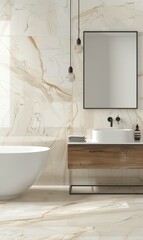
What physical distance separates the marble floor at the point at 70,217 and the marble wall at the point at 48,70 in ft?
2.66

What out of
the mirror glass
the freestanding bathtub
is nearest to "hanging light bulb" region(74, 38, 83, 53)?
the mirror glass

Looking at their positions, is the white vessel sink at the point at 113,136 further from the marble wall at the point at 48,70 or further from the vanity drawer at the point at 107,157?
the marble wall at the point at 48,70

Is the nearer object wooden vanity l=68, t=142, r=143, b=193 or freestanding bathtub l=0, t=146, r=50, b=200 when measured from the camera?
freestanding bathtub l=0, t=146, r=50, b=200

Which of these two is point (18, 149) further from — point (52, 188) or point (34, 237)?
point (34, 237)

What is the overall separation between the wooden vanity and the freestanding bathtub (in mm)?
358

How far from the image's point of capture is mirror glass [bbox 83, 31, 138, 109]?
5.16 meters

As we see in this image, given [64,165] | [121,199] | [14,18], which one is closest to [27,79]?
[14,18]

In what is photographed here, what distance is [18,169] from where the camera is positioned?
14.0 ft

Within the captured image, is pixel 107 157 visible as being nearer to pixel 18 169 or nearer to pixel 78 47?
pixel 18 169

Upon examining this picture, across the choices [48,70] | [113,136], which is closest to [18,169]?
[113,136]

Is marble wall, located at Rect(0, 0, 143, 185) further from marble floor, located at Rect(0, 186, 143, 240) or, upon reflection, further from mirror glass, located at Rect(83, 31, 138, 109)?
marble floor, located at Rect(0, 186, 143, 240)

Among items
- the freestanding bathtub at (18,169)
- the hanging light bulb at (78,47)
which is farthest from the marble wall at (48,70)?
the freestanding bathtub at (18,169)

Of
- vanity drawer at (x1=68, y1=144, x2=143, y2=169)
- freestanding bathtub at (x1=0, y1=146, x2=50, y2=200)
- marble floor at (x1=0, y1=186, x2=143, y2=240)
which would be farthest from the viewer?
vanity drawer at (x1=68, y1=144, x2=143, y2=169)

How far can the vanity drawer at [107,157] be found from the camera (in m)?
4.62
